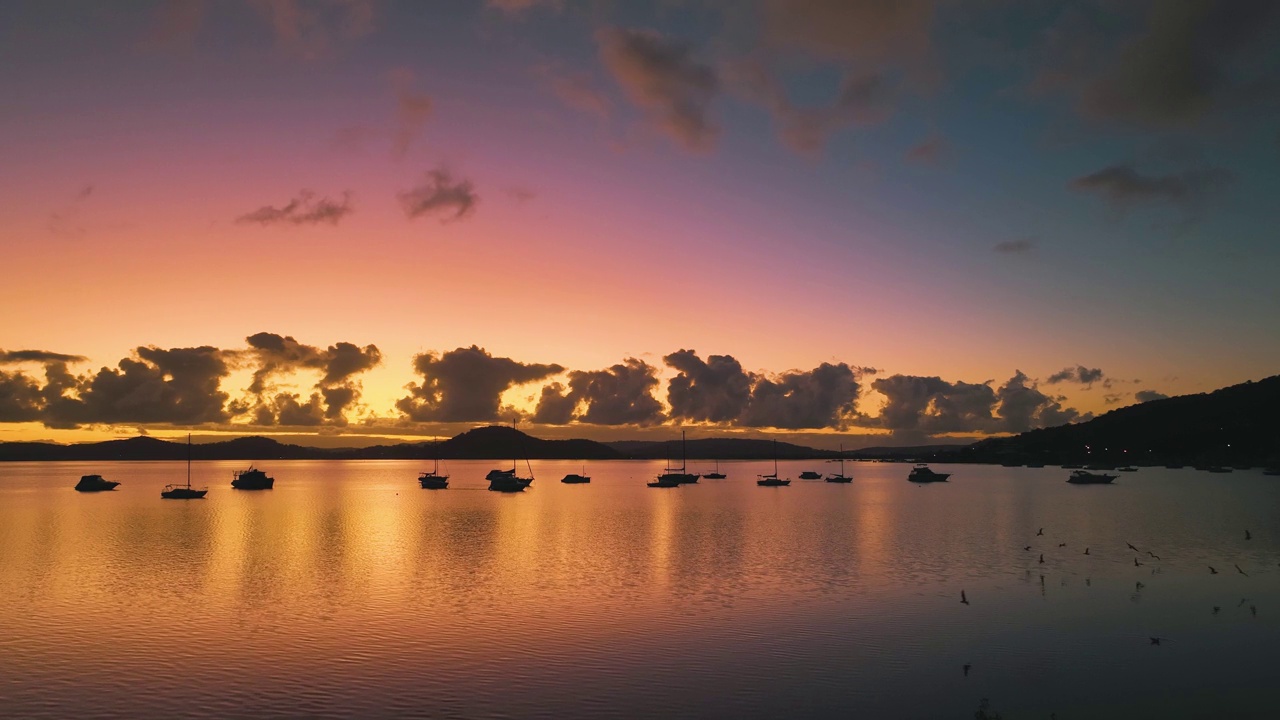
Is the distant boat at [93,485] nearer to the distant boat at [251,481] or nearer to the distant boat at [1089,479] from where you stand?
the distant boat at [251,481]

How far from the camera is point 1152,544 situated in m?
68.3

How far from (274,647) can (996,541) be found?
60888 millimetres

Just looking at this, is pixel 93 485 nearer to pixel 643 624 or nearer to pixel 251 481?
pixel 251 481

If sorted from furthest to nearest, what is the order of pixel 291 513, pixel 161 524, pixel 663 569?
1. pixel 291 513
2. pixel 161 524
3. pixel 663 569

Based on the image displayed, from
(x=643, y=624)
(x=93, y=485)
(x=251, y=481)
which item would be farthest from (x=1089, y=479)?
(x=93, y=485)

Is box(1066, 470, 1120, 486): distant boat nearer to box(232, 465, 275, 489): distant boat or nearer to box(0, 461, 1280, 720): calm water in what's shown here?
box(0, 461, 1280, 720): calm water

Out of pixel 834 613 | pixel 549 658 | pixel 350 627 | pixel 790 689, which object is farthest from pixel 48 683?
pixel 834 613

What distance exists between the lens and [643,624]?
38500 mm

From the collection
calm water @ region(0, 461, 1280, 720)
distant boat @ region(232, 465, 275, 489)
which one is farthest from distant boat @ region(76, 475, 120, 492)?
calm water @ region(0, 461, 1280, 720)

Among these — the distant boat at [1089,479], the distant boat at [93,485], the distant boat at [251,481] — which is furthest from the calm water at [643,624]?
the distant boat at [93,485]

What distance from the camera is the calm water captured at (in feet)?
88.5

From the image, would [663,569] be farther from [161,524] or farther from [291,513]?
[291,513]

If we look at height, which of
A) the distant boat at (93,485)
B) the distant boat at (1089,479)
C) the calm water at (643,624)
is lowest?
the distant boat at (1089,479)

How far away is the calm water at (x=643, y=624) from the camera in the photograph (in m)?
27.0
